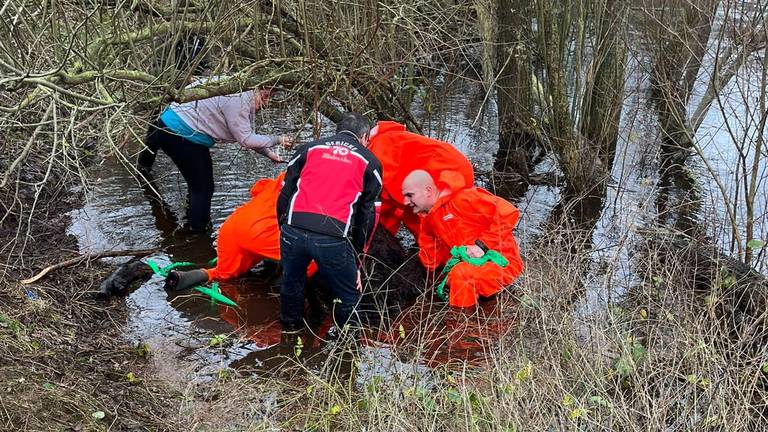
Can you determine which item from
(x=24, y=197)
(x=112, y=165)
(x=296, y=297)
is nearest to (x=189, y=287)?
(x=296, y=297)

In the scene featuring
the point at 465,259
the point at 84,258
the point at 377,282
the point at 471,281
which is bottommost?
the point at 84,258

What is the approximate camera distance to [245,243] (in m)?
5.52

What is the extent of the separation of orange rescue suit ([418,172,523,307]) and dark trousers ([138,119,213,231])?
6.60 feet

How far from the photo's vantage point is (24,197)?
267 inches

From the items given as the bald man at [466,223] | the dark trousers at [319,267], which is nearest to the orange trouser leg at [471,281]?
the bald man at [466,223]

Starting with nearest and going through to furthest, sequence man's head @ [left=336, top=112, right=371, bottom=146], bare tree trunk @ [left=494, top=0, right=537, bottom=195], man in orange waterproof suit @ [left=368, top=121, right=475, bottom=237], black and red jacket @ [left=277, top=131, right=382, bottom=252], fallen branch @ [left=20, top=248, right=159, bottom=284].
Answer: black and red jacket @ [left=277, top=131, right=382, bottom=252]
man's head @ [left=336, top=112, right=371, bottom=146]
fallen branch @ [left=20, top=248, right=159, bottom=284]
man in orange waterproof suit @ [left=368, top=121, right=475, bottom=237]
bare tree trunk @ [left=494, top=0, right=537, bottom=195]

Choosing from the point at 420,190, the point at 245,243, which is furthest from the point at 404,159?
the point at 245,243

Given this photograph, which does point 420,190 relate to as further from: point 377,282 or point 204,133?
point 204,133

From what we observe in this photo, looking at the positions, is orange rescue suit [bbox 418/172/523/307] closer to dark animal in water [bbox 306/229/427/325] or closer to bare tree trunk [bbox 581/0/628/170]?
dark animal in water [bbox 306/229/427/325]

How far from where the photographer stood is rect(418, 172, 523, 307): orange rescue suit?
5.46m

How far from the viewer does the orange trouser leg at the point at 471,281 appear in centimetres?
543

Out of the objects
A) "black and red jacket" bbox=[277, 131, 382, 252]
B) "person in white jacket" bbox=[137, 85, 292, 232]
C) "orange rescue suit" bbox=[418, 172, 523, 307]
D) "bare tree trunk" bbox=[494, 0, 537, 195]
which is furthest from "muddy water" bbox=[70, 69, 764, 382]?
"black and red jacket" bbox=[277, 131, 382, 252]

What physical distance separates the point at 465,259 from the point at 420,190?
619mm

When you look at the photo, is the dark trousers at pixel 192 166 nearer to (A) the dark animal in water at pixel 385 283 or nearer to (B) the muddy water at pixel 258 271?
(B) the muddy water at pixel 258 271
